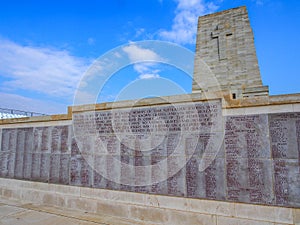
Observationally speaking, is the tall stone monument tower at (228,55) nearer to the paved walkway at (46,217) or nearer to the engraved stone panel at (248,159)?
the engraved stone panel at (248,159)

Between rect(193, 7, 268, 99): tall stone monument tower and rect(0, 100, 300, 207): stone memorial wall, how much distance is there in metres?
7.20

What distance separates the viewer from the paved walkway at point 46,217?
14.7 feet

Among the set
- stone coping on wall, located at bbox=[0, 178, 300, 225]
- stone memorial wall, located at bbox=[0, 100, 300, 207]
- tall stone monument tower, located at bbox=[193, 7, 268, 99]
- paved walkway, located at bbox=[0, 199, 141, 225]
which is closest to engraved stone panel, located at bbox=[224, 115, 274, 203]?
stone memorial wall, located at bbox=[0, 100, 300, 207]

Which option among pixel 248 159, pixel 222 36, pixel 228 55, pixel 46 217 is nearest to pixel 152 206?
pixel 248 159

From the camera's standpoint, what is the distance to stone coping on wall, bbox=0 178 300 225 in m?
3.68

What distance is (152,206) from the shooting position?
179 inches

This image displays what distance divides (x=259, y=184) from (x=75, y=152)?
14.8ft

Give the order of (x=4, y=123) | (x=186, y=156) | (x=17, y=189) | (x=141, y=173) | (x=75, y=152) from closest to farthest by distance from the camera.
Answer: (x=186, y=156)
(x=141, y=173)
(x=75, y=152)
(x=17, y=189)
(x=4, y=123)

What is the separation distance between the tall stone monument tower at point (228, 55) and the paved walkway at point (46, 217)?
8.56 m

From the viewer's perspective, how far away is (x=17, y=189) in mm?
6492

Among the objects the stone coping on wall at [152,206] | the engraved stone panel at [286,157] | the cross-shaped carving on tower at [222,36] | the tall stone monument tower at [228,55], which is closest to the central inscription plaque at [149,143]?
the stone coping on wall at [152,206]

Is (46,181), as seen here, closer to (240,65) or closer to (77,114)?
(77,114)

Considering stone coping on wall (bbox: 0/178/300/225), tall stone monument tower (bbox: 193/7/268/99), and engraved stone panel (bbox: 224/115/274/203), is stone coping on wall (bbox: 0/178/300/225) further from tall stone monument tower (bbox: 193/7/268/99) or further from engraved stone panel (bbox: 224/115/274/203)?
tall stone monument tower (bbox: 193/7/268/99)

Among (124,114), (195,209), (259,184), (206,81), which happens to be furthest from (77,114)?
(206,81)
